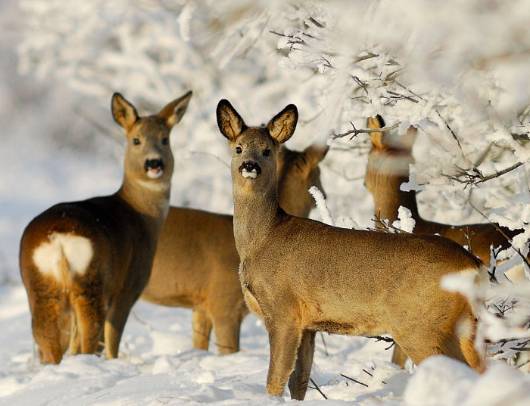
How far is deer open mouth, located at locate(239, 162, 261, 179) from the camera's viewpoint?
590 centimetres

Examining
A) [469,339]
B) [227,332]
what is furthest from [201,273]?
[469,339]

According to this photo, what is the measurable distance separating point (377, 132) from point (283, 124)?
5.00 feet

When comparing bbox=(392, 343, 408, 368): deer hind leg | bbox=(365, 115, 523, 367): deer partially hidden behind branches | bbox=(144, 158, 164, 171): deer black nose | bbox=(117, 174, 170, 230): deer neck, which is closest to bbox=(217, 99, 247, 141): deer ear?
bbox=(365, 115, 523, 367): deer partially hidden behind branches

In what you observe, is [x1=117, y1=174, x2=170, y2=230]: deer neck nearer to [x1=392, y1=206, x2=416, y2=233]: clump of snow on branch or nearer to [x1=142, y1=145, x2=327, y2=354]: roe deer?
[x1=142, y1=145, x2=327, y2=354]: roe deer

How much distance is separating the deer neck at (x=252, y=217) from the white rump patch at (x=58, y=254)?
1904mm

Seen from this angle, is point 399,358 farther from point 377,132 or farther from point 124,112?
point 124,112

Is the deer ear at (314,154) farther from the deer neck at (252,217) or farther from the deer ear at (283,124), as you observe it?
the deer neck at (252,217)

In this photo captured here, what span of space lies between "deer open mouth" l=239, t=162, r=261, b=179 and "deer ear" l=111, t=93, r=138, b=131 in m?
3.52

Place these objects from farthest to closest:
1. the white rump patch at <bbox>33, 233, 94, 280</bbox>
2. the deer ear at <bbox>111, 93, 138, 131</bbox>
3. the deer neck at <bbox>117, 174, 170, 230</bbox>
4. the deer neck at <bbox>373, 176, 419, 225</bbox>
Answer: the deer ear at <bbox>111, 93, 138, 131</bbox> < the deer neck at <bbox>117, 174, 170, 230</bbox> < the deer neck at <bbox>373, 176, 419, 225</bbox> < the white rump patch at <bbox>33, 233, 94, 280</bbox>

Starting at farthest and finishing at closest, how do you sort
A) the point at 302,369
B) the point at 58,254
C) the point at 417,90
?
the point at 58,254
the point at 417,90
the point at 302,369

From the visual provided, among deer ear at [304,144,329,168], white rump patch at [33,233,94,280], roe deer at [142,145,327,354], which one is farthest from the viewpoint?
roe deer at [142,145,327,354]

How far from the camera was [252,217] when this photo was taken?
6016 millimetres

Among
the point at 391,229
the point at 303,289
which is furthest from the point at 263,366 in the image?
the point at 303,289

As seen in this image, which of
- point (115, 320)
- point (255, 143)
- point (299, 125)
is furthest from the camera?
point (299, 125)
